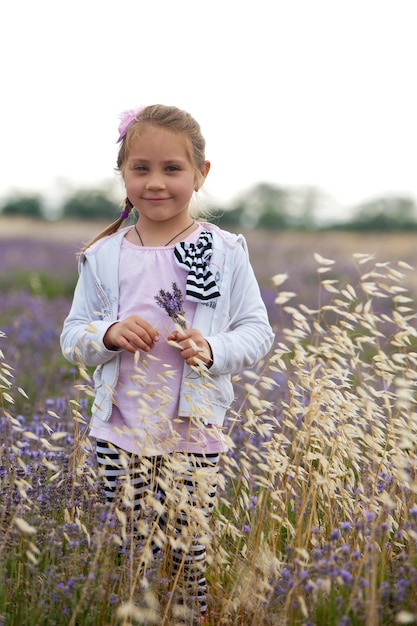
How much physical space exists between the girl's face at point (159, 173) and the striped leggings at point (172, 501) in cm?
92

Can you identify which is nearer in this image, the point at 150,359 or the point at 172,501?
the point at 172,501

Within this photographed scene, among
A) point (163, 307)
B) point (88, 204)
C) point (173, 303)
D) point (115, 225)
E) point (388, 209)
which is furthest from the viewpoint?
point (388, 209)

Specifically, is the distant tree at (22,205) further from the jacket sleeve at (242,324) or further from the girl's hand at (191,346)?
the girl's hand at (191,346)

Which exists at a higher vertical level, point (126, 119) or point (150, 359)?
point (126, 119)

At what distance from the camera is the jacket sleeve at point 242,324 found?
2.74 meters

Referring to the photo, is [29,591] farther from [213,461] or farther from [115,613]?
[213,461]

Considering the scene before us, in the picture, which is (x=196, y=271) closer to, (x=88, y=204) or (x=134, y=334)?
(x=134, y=334)

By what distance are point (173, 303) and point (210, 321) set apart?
1.01 feet

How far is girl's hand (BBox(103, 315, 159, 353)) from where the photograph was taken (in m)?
2.58

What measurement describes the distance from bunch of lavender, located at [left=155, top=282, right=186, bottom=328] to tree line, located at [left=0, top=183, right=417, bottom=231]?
26826 mm

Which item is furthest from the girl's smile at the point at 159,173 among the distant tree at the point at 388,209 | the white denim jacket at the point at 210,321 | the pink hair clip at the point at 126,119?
the distant tree at the point at 388,209

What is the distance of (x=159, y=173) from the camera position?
283cm

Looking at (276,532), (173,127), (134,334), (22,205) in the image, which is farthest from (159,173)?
(22,205)

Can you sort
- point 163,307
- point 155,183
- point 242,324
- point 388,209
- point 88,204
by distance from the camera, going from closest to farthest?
point 163,307
point 155,183
point 242,324
point 88,204
point 388,209
